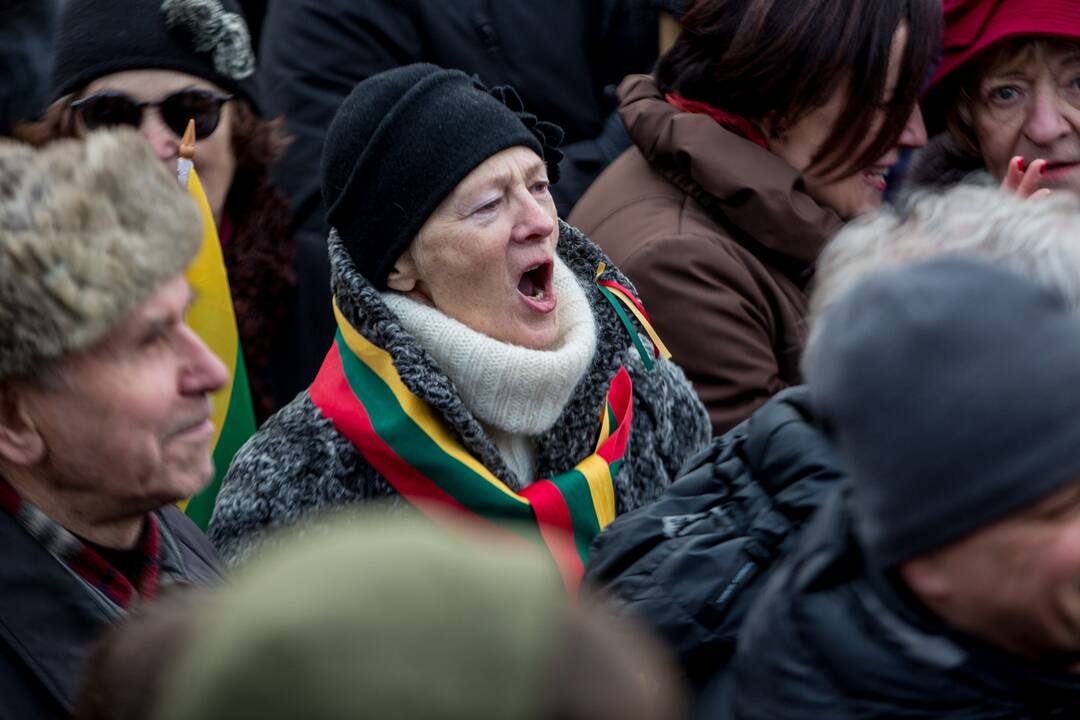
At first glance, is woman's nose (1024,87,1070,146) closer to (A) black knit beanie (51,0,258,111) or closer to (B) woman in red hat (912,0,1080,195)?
(B) woman in red hat (912,0,1080,195)

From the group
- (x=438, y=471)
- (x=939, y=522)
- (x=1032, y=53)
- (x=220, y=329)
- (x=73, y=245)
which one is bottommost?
(x=220, y=329)

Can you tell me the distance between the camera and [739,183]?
332 centimetres

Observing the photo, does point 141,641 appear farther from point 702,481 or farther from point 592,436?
point 592,436

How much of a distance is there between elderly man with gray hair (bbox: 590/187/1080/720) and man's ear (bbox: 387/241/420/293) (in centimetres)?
140

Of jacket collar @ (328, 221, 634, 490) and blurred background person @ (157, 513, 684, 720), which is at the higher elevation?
blurred background person @ (157, 513, 684, 720)

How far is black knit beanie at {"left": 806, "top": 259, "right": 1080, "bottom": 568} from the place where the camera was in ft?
4.70

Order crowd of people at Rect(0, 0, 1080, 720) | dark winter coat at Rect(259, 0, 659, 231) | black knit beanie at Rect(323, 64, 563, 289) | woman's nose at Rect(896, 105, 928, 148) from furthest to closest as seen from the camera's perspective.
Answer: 1. dark winter coat at Rect(259, 0, 659, 231)
2. woman's nose at Rect(896, 105, 928, 148)
3. black knit beanie at Rect(323, 64, 563, 289)
4. crowd of people at Rect(0, 0, 1080, 720)

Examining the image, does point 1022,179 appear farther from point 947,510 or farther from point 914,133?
point 947,510

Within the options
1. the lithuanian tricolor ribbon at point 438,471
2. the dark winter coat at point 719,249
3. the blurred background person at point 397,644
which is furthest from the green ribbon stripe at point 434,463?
the blurred background person at point 397,644

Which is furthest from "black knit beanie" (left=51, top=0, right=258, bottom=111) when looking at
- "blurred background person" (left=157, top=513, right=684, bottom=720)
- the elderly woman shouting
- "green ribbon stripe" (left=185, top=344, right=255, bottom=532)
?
"blurred background person" (left=157, top=513, right=684, bottom=720)

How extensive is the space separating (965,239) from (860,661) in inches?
Result: 23.3

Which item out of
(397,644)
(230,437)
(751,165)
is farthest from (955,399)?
(230,437)

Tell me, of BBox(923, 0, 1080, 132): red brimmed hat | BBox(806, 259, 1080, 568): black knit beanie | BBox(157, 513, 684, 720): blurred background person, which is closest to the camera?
BBox(157, 513, 684, 720): blurred background person

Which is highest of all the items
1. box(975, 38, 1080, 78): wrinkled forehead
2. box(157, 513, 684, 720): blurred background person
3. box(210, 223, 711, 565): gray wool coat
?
box(157, 513, 684, 720): blurred background person
